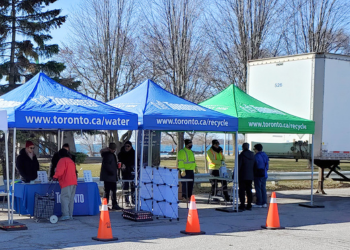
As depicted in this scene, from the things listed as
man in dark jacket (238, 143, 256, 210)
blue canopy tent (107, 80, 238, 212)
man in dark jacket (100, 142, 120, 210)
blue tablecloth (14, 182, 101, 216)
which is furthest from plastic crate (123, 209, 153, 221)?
man in dark jacket (238, 143, 256, 210)

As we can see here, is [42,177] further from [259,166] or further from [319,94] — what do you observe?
[319,94]

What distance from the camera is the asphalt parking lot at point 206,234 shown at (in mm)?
8652

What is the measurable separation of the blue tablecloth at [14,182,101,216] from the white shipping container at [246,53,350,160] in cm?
739

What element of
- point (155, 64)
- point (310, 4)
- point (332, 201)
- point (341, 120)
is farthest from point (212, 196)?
point (310, 4)

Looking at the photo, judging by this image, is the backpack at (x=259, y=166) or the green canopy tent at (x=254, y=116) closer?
the green canopy tent at (x=254, y=116)

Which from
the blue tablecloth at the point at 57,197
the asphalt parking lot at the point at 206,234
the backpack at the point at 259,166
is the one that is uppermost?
the backpack at the point at 259,166

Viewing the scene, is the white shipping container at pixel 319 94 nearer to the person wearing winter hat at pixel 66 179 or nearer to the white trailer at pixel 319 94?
the white trailer at pixel 319 94

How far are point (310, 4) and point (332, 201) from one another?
18.3 m

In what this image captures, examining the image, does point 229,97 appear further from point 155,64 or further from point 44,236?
point 155,64

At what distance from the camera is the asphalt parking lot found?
8.65 metres

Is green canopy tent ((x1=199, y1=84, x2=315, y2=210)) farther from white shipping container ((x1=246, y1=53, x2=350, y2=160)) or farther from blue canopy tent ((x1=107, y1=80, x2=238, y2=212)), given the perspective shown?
white shipping container ((x1=246, y1=53, x2=350, y2=160))

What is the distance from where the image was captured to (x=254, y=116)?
13398 mm

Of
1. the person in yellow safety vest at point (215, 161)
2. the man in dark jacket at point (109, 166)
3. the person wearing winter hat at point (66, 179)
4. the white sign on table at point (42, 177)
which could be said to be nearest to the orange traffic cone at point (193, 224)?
the person wearing winter hat at point (66, 179)

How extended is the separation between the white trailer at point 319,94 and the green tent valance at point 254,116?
6.12ft
